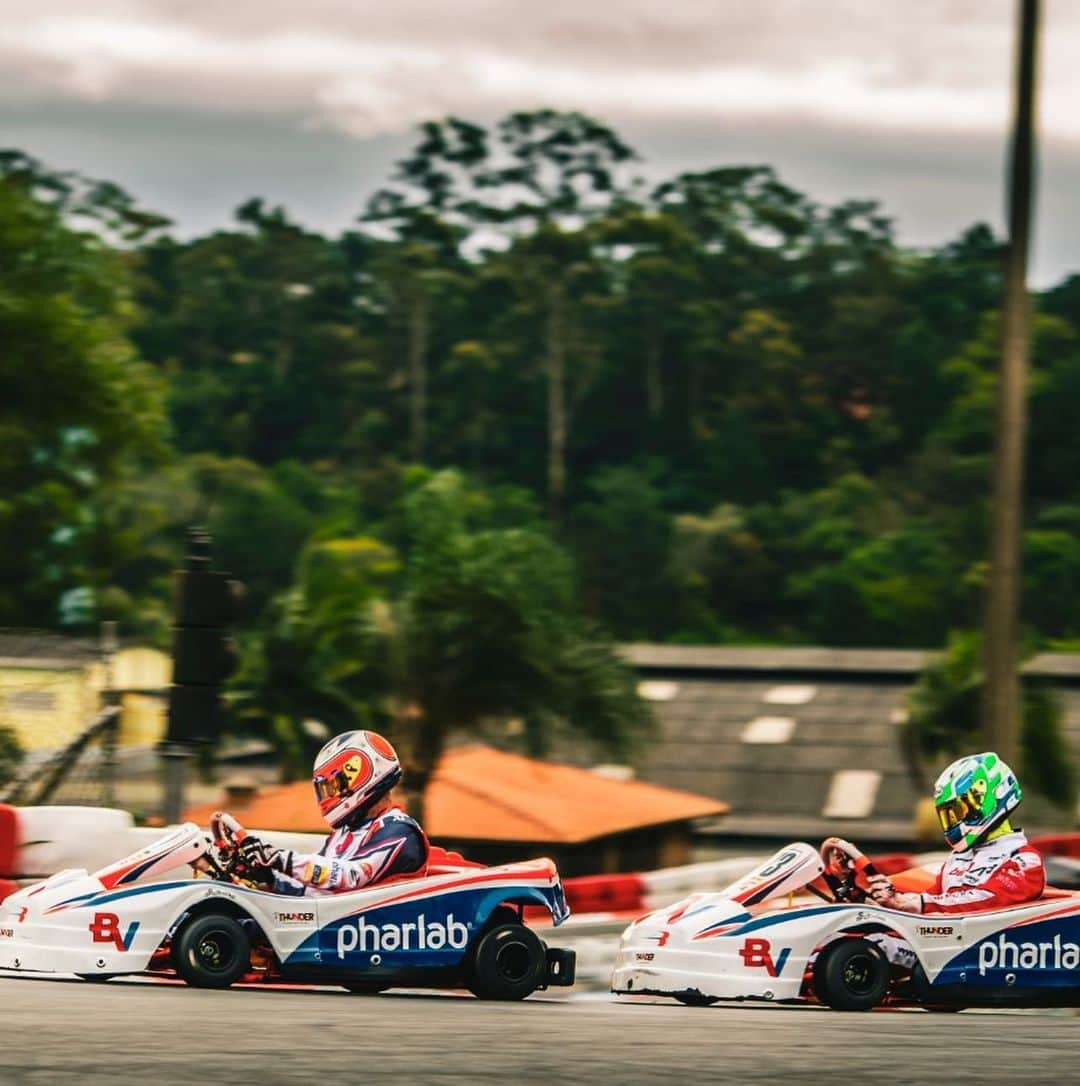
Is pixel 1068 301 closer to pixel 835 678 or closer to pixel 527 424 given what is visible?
pixel 527 424

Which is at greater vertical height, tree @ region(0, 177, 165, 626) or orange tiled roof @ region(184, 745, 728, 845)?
tree @ region(0, 177, 165, 626)

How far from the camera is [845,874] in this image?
32.7 ft

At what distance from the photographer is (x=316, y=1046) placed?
6688mm

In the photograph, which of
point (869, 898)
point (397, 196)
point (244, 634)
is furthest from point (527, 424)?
point (869, 898)

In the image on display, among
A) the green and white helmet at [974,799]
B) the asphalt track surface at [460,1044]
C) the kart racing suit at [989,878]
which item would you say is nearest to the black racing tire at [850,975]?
the kart racing suit at [989,878]

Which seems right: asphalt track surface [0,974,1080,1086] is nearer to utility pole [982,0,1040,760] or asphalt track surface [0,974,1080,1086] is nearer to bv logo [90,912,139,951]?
bv logo [90,912,139,951]

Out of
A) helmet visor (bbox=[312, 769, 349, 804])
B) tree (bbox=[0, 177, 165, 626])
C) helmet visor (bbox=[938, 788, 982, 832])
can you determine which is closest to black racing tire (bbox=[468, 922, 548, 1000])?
helmet visor (bbox=[312, 769, 349, 804])

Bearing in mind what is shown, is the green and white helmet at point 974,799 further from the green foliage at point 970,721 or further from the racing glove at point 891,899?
the green foliage at point 970,721

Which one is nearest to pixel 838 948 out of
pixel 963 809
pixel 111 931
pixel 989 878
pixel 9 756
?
pixel 989 878

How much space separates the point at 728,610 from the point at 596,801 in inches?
2101

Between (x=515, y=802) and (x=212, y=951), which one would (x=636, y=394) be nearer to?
(x=515, y=802)

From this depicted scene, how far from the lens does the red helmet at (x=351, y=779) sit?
32.2 feet

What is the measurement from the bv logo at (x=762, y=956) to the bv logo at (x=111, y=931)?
2680 millimetres

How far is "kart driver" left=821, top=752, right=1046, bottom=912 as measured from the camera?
1002 cm
